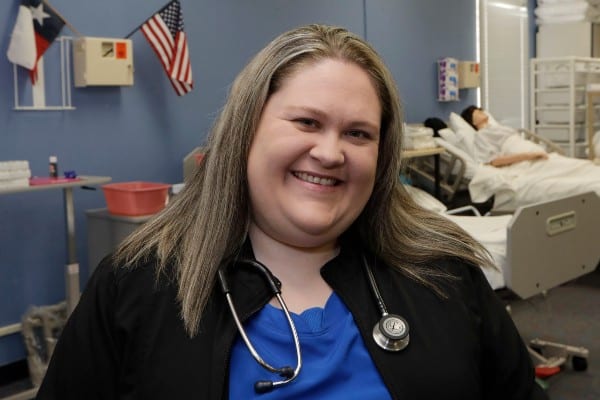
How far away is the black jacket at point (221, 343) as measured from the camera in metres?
1.10

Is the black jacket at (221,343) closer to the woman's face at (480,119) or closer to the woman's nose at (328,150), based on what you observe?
the woman's nose at (328,150)

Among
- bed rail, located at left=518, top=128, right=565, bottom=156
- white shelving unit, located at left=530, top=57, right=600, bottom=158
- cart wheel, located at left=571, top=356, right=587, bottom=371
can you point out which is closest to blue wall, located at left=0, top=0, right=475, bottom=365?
cart wheel, located at left=571, top=356, right=587, bottom=371

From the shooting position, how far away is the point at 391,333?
3.73 ft

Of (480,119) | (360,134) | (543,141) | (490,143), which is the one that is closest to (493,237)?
(360,134)

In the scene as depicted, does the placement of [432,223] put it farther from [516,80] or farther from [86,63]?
[516,80]

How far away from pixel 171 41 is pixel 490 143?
3.12 meters

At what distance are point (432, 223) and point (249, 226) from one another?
37 cm

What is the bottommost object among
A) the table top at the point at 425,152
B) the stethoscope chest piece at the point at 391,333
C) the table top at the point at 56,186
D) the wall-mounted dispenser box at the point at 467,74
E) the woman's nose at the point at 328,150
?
the stethoscope chest piece at the point at 391,333

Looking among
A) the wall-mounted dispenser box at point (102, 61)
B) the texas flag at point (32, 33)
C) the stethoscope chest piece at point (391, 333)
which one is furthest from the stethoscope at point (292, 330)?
the wall-mounted dispenser box at point (102, 61)

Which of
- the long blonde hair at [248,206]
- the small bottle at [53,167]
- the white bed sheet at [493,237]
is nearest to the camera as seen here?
the long blonde hair at [248,206]

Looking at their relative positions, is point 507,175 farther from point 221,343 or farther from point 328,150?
point 221,343

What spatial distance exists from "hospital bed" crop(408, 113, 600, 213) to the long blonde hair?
12.3 feet

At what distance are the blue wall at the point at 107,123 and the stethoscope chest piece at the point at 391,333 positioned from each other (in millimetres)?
1786

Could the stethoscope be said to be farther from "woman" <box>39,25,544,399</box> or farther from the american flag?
the american flag
